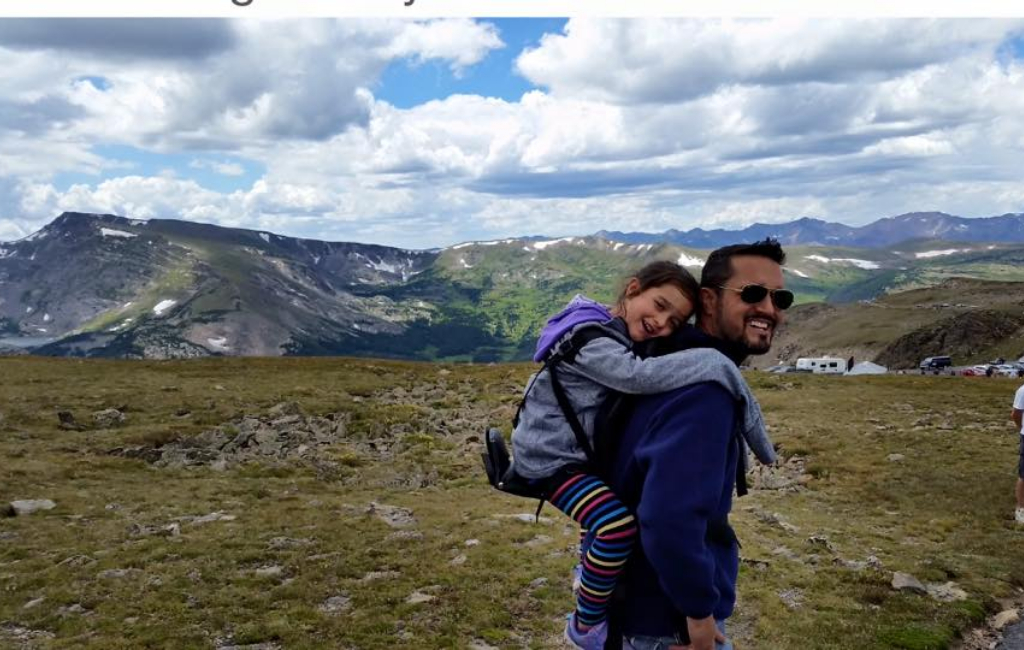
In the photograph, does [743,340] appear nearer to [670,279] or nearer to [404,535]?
[670,279]

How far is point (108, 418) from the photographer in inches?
1401

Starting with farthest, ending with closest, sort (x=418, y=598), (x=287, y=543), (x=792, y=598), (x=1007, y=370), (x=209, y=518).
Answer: (x=1007, y=370), (x=209, y=518), (x=287, y=543), (x=792, y=598), (x=418, y=598)

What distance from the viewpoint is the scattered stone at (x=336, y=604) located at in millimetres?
13805

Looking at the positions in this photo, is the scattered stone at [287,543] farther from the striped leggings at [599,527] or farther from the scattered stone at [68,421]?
the scattered stone at [68,421]

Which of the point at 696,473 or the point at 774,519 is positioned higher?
the point at 696,473

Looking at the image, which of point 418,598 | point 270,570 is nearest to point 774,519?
point 418,598

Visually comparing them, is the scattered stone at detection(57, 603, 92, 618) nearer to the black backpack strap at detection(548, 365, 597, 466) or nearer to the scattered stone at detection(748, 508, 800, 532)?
the black backpack strap at detection(548, 365, 597, 466)

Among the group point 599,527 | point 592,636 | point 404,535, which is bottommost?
point 404,535

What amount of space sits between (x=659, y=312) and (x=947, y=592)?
564 inches

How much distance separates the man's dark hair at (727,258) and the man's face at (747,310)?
3cm

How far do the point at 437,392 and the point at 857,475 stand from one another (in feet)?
92.0

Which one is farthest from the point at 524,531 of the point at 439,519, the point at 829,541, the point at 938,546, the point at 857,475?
the point at 857,475

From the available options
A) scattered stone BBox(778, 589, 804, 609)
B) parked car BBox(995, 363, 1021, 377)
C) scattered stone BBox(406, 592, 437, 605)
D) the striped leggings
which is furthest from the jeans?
Result: parked car BBox(995, 363, 1021, 377)

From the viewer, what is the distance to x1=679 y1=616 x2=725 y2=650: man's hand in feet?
14.2
